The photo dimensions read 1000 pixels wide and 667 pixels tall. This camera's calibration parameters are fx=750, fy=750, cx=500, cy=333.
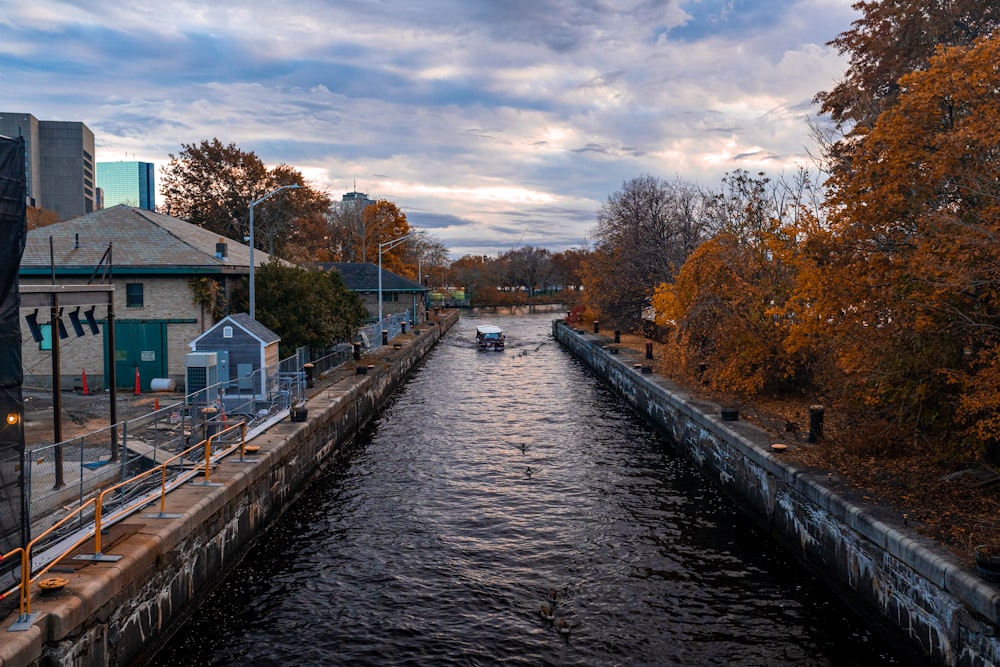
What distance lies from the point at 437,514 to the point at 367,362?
18.9m

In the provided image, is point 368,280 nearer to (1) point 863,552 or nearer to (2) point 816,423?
(2) point 816,423

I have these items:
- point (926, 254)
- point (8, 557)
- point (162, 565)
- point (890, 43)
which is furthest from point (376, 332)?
point (8, 557)

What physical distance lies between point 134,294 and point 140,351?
7.11 feet

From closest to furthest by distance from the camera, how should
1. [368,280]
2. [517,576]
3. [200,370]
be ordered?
[517,576]
[200,370]
[368,280]

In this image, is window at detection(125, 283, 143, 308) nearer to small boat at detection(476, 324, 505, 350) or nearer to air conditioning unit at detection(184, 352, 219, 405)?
air conditioning unit at detection(184, 352, 219, 405)

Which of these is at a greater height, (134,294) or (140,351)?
(134,294)

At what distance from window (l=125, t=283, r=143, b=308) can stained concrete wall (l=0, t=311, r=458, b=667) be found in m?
11.1

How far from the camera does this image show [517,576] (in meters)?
14.4

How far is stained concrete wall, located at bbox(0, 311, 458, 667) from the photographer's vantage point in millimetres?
8656

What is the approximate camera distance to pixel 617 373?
36719 mm

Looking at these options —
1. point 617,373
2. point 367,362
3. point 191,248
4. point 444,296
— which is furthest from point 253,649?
point 444,296

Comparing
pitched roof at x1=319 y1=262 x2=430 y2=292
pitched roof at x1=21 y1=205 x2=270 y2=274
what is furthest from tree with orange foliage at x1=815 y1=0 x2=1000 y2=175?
pitched roof at x1=319 y1=262 x2=430 y2=292

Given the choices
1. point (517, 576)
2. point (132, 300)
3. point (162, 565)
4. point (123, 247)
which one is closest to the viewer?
point (162, 565)

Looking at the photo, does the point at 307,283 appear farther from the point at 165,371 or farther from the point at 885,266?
the point at 885,266
